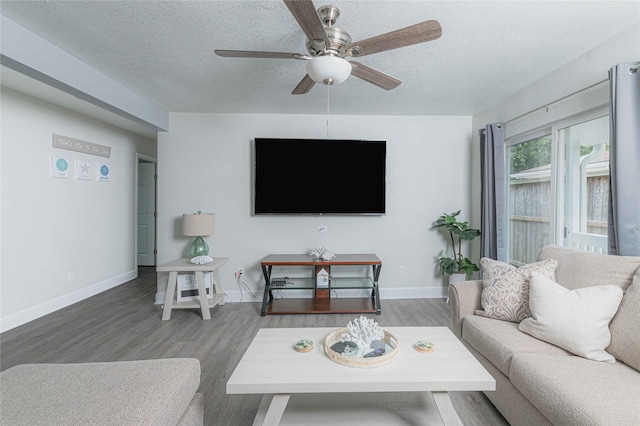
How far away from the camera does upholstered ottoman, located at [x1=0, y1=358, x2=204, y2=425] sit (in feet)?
3.29

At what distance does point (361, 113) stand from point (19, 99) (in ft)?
12.1

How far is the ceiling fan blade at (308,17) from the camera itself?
1231 millimetres

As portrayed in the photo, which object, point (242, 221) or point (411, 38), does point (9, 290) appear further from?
point (411, 38)

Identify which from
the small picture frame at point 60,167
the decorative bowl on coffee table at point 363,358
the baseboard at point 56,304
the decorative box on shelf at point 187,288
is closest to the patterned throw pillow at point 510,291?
the decorative bowl on coffee table at point 363,358

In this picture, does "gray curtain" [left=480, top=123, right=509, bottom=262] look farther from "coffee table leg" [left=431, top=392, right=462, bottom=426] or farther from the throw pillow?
"coffee table leg" [left=431, top=392, right=462, bottom=426]

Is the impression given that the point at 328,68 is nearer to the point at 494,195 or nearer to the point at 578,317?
the point at 578,317

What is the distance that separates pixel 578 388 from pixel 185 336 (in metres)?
2.82

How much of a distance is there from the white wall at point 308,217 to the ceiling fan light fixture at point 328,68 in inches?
89.3

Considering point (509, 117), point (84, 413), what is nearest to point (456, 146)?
point (509, 117)

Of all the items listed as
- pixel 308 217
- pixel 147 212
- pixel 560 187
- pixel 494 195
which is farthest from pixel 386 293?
pixel 147 212

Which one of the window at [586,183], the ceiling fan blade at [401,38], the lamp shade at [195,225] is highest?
the ceiling fan blade at [401,38]

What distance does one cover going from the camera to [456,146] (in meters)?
3.92

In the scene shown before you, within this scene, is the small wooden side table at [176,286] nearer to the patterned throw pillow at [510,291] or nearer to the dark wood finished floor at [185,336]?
the dark wood finished floor at [185,336]

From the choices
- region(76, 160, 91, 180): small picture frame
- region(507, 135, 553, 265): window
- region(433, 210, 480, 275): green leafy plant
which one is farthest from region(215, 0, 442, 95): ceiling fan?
region(76, 160, 91, 180): small picture frame
